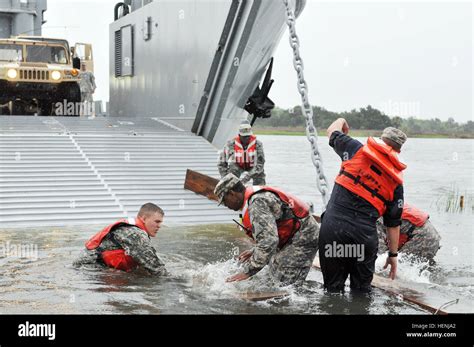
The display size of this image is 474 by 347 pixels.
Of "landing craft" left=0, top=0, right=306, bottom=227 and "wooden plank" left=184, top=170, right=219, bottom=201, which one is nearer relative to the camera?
"landing craft" left=0, top=0, right=306, bottom=227

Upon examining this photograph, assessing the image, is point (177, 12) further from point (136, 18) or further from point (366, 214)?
point (366, 214)

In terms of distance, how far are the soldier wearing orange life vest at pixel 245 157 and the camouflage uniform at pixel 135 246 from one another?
474cm

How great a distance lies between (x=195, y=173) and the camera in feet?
44.2

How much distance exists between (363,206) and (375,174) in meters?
0.29

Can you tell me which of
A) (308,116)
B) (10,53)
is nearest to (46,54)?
(10,53)

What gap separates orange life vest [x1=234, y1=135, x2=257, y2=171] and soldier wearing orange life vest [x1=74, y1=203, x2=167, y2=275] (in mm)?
4768

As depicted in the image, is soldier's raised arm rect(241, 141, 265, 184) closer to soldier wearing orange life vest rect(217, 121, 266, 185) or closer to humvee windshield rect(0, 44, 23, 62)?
soldier wearing orange life vest rect(217, 121, 266, 185)

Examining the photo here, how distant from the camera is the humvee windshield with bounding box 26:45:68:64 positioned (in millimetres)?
22062

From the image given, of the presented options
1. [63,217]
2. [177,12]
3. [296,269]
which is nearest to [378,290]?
[296,269]

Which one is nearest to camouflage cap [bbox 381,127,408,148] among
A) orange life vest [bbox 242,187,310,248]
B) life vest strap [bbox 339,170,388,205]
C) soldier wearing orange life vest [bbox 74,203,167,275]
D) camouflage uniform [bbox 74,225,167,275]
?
life vest strap [bbox 339,170,388,205]

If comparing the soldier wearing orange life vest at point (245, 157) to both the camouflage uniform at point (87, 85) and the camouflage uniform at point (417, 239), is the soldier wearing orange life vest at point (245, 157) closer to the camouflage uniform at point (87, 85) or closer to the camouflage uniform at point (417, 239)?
the camouflage uniform at point (417, 239)

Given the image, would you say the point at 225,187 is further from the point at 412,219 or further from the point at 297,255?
the point at 412,219

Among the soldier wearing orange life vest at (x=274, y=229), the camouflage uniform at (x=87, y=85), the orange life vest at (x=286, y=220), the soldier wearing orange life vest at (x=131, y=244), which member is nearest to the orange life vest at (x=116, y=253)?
the soldier wearing orange life vest at (x=131, y=244)

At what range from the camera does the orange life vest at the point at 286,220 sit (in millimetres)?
6320
